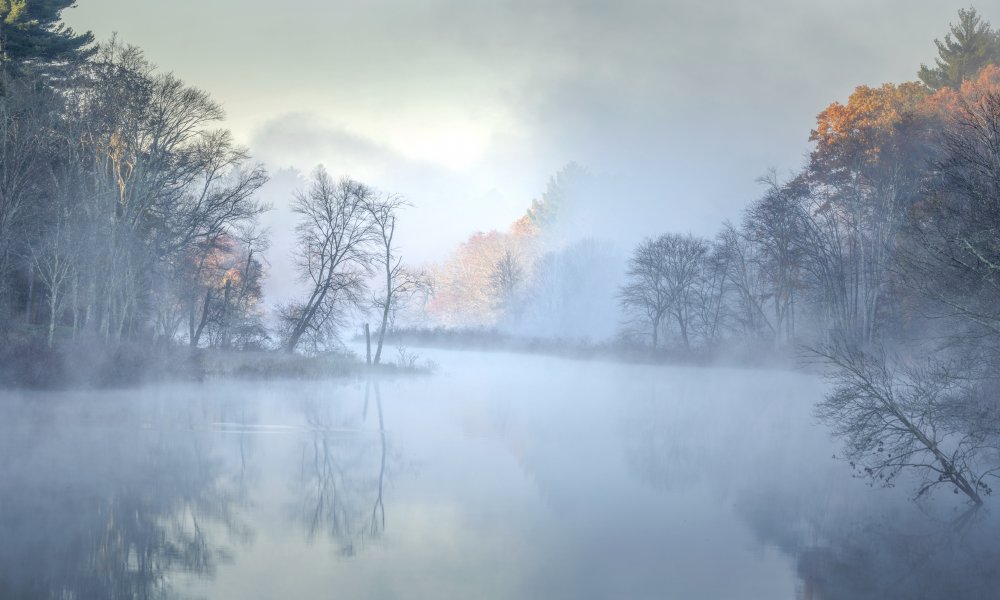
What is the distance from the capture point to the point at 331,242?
141 feet

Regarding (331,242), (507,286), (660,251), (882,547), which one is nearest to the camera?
(882,547)

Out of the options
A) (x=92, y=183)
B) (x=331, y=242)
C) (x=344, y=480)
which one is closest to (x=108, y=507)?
(x=344, y=480)

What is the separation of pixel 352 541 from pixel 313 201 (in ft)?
109

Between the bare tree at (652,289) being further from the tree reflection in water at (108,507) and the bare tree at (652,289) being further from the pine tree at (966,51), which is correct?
the tree reflection in water at (108,507)

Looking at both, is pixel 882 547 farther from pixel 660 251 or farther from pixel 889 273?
pixel 660 251

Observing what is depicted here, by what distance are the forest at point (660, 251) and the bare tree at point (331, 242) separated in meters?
0.14

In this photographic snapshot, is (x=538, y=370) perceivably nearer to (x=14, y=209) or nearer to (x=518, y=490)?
(x=14, y=209)

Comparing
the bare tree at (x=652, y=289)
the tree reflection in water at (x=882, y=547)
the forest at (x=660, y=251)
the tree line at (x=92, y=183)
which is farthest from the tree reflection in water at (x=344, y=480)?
the bare tree at (x=652, y=289)

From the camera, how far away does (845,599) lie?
35.0ft

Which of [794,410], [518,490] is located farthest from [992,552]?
[794,410]

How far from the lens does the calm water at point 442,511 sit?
1084cm

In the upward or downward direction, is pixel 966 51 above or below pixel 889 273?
above

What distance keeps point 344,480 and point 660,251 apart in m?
44.6

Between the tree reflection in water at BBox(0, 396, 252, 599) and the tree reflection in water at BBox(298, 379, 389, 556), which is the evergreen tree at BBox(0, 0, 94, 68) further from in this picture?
the tree reflection in water at BBox(298, 379, 389, 556)
